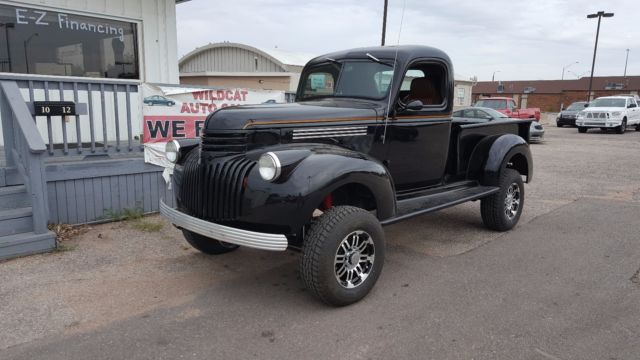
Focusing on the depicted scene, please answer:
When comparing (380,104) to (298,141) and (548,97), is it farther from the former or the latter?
(548,97)

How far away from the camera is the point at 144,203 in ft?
20.6

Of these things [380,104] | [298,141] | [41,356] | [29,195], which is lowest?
[41,356]

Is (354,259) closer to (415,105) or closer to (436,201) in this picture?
(436,201)

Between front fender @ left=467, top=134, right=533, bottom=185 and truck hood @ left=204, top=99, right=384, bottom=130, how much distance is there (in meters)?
1.79

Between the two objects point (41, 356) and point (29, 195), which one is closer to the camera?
point (41, 356)

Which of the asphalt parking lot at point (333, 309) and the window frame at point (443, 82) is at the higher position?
the window frame at point (443, 82)

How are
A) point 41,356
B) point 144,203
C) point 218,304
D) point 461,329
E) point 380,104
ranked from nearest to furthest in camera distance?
point 41,356 → point 461,329 → point 218,304 → point 380,104 → point 144,203

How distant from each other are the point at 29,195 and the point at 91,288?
1.34m

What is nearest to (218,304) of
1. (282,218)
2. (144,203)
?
(282,218)

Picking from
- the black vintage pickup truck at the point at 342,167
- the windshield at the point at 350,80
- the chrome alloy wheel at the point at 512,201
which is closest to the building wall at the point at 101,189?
the black vintage pickup truck at the point at 342,167

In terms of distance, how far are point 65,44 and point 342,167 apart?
6246mm

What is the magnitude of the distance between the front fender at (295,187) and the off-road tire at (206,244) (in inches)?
51.2

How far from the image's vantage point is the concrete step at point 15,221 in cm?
474

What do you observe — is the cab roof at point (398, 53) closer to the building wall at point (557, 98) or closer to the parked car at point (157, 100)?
the parked car at point (157, 100)
